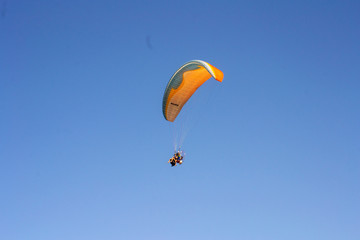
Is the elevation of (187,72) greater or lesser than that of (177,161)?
greater

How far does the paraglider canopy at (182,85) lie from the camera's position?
4303 centimetres

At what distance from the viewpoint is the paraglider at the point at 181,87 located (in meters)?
43.3

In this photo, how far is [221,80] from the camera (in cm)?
3941

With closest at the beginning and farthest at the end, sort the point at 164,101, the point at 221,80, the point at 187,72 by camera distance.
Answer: the point at 221,80, the point at 187,72, the point at 164,101

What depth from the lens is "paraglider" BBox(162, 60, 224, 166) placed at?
43.3 m

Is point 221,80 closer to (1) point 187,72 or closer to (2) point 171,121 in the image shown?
(1) point 187,72

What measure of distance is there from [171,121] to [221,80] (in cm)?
1064

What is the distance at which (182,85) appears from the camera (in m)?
45.4

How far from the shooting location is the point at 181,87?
4559 centimetres

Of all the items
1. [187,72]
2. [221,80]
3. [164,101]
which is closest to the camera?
[221,80]

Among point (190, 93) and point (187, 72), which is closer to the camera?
point (187, 72)

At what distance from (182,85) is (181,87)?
0.87ft

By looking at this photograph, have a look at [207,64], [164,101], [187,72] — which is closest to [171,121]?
[164,101]

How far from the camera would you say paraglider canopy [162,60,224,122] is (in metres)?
43.0
